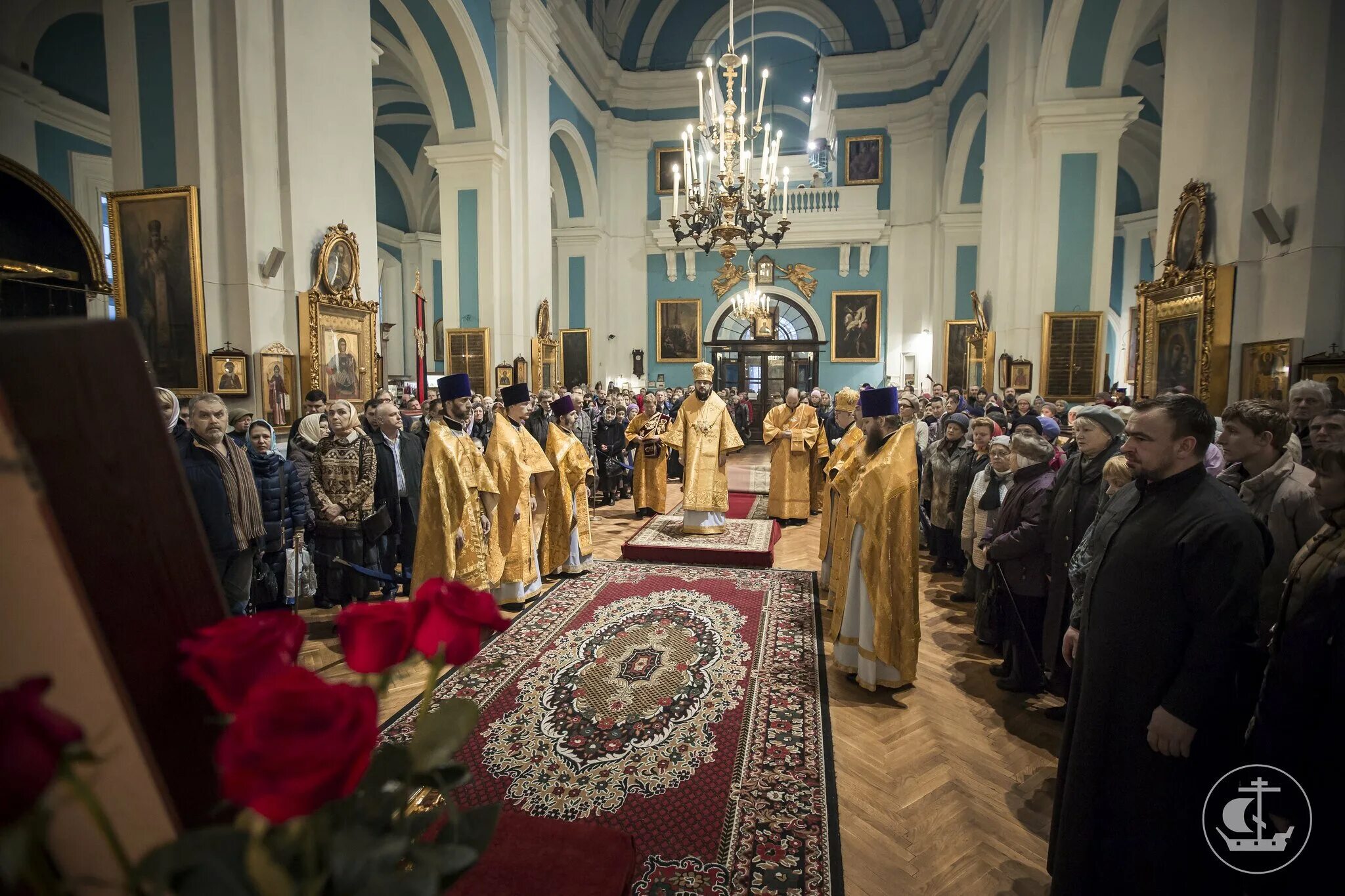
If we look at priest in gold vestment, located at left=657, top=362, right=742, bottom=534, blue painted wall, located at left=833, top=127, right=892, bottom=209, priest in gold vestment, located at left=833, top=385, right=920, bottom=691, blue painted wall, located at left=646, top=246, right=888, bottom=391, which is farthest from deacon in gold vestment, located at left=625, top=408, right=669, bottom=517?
blue painted wall, located at left=833, top=127, right=892, bottom=209

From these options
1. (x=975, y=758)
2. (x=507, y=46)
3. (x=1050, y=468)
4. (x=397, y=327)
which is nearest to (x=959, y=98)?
(x=507, y=46)

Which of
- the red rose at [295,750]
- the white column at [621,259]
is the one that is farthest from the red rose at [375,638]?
the white column at [621,259]

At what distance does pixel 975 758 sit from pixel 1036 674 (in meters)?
1.03

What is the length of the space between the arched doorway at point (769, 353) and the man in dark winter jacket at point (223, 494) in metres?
15.6

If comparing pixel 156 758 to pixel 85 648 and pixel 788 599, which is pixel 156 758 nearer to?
pixel 85 648

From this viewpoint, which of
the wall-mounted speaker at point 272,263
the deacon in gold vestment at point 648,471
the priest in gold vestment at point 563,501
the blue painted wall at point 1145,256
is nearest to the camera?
the priest in gold vestment at point 563,501

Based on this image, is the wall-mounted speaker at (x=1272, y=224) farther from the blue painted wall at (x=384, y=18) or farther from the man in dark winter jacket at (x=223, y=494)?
the blue painted wall at (x=384, y=18)

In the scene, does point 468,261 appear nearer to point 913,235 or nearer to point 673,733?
point 673,733

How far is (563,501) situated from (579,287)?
13.2 metres

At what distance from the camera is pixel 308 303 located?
6766mm

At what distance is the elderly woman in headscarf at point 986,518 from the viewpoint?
15.0 ft

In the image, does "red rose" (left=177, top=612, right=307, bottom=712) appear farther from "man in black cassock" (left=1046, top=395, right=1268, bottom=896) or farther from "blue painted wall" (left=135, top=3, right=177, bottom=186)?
"blue painted wall" (left=135, top=3, right=177, bottom=186)

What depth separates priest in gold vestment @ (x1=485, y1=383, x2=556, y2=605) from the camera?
5.55 metres

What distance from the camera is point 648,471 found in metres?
9.28
